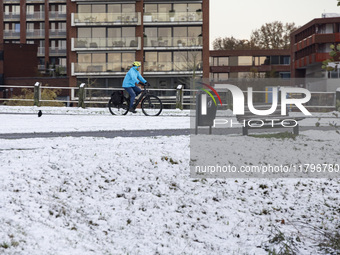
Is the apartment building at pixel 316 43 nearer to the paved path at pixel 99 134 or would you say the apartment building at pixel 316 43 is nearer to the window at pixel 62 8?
the window at pixel 62 8

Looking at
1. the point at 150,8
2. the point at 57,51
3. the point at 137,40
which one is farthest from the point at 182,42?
the point at 57,51

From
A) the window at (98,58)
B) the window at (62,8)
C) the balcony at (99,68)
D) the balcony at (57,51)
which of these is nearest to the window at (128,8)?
the window at (98,58)

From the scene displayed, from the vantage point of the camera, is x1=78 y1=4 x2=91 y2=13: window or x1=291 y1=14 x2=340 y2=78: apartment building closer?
x1=78 y1=4 x2=91 y2=13: window

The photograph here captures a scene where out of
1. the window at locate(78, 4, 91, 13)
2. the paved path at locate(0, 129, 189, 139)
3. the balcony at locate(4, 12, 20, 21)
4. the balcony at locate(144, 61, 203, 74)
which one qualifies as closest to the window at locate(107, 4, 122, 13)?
the window at locate(78, 4, 91, 13)

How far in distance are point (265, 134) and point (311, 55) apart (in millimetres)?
60630

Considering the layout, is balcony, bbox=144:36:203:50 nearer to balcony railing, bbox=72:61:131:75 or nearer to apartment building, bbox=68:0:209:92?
apartment building, bbox=68:0:209:92

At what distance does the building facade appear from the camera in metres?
54.5

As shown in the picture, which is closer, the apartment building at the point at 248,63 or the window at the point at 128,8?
the window at the point at 128,8

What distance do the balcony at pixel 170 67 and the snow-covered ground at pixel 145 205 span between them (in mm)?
44036

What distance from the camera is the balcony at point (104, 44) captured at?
54625 mm

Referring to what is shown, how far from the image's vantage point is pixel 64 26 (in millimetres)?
80438

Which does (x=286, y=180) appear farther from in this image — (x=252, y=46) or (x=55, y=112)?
(x=252, y=46)

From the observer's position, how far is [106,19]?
54969 mm

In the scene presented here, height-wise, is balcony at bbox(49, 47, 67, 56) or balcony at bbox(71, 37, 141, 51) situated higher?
balcony at bbox(49, 47, 67, 56)
